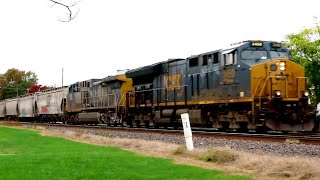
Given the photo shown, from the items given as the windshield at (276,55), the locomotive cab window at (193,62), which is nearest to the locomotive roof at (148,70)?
the locomotive cab window at (193,62)

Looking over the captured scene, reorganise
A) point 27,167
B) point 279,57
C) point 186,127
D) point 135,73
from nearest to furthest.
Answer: point 27,167 → point 186,127 → point 279,57 → point 135,73

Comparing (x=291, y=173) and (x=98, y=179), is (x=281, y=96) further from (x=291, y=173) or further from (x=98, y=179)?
(x=98, y=179)

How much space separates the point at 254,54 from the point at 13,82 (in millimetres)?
112136

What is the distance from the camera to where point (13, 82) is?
125062mm

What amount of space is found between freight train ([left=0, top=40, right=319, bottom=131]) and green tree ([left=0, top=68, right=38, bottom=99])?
94.9m

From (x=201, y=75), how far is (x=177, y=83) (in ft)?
9.25

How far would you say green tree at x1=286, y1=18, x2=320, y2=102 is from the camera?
2327 inches

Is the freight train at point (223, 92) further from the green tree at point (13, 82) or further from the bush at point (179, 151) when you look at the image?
the green tree at point (13, 82)

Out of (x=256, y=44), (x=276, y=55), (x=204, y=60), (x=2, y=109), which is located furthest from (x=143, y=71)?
(x=2, y=109)

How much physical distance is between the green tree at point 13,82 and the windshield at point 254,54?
4269 inches

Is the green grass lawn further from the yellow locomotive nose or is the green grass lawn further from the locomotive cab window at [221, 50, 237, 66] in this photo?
the locomotive cab window at [221, 50, 237, 66]

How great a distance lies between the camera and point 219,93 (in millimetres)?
22328

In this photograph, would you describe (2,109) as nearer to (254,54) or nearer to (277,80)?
(254,54)

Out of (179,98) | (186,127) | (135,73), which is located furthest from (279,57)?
(135,73)
